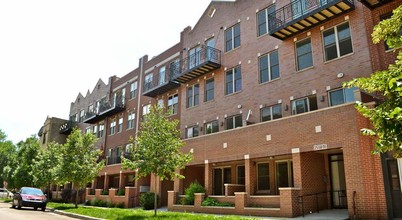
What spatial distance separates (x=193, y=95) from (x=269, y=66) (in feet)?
26.0

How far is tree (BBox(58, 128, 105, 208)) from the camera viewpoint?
2603cm

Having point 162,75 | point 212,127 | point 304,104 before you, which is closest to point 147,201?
point 212,127

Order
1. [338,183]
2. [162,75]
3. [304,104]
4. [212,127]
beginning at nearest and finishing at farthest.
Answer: [338,183] < [304,104] < [212,127] < [162,75]

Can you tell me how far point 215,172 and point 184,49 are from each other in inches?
454

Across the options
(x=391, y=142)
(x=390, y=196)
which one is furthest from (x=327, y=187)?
(x=391, y=142)

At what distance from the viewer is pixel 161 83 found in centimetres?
3111

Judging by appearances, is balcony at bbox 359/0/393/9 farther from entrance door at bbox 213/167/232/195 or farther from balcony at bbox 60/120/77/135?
balcony at bbox 60/120/77/135

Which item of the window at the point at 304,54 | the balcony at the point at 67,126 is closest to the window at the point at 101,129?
the balcony at the point at 67,126

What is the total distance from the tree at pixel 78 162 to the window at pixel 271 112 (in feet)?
47.1

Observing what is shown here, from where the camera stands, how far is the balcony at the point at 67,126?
5079 cm

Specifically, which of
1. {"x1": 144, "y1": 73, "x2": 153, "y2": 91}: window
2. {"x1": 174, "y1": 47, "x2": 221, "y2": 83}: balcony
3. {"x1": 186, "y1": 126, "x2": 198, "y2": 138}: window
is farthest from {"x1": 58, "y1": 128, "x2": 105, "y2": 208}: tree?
{"x1": 174, "y1": 47, "x2": 221, "y2": 83}: balcony

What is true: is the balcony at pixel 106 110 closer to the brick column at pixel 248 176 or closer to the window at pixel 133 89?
the window at pixel 133 89

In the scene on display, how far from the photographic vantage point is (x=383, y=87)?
609cm

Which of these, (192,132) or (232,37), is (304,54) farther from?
(192,132)
